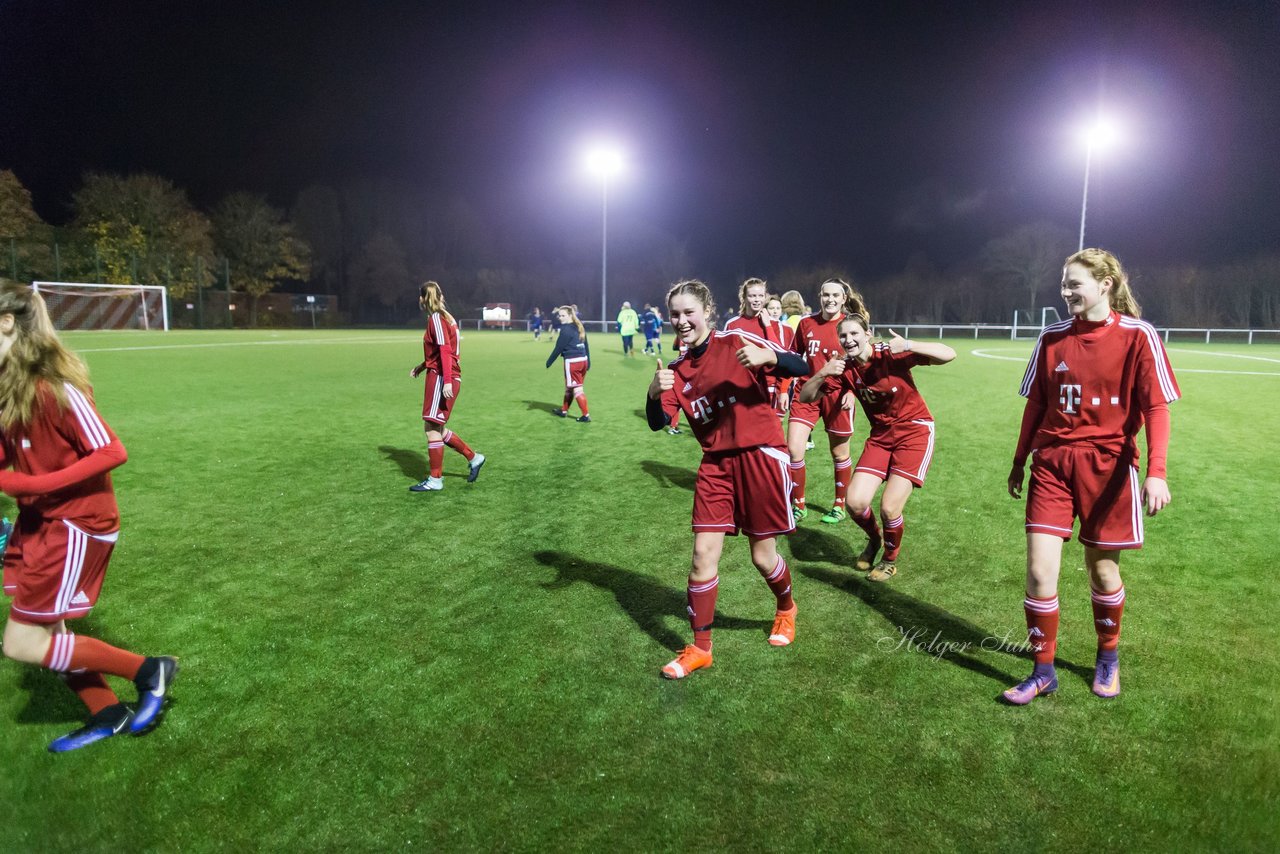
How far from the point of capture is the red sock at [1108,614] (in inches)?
151

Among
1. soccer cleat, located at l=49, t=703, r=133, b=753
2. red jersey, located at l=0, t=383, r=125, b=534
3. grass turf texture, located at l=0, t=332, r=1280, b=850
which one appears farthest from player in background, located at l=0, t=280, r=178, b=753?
grass turf texture, located at l=0, t=332, r=1280, b=850

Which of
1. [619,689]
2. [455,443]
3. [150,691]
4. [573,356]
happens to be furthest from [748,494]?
[573,356]

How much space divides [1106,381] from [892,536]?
7.39 feet

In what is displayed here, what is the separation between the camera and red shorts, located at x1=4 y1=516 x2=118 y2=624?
3076 mm

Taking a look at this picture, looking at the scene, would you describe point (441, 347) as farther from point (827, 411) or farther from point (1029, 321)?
point (1029, 321)

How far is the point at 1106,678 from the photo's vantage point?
3883mm

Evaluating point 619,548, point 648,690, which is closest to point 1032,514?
point 648,690

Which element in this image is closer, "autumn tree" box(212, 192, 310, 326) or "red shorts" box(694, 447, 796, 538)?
"red shorts" box(694, 447, 796, 538)

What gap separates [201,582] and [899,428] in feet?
17.0

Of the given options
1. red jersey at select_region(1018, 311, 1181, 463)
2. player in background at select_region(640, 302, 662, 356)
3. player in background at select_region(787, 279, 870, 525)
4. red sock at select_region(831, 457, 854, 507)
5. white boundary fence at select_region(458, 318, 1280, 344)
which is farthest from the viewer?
white boundary fence at select_region(458, 318, 1280, 344)

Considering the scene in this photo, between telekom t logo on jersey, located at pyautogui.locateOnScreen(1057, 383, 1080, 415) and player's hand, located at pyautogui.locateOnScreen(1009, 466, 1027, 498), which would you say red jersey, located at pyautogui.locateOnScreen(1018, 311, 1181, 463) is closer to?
telekom t logo on jersey, located at pyautogui.locateOnScreen(1057, 383, 1080, 415)

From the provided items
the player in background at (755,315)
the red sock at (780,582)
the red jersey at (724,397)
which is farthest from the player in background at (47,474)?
the player in background at (755,315)

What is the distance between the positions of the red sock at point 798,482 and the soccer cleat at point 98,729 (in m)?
5.42

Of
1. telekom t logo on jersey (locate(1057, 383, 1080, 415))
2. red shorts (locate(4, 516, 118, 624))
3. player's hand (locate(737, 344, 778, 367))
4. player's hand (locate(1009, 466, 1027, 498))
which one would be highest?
player's hand (locate(737, 344, 778, 367))
